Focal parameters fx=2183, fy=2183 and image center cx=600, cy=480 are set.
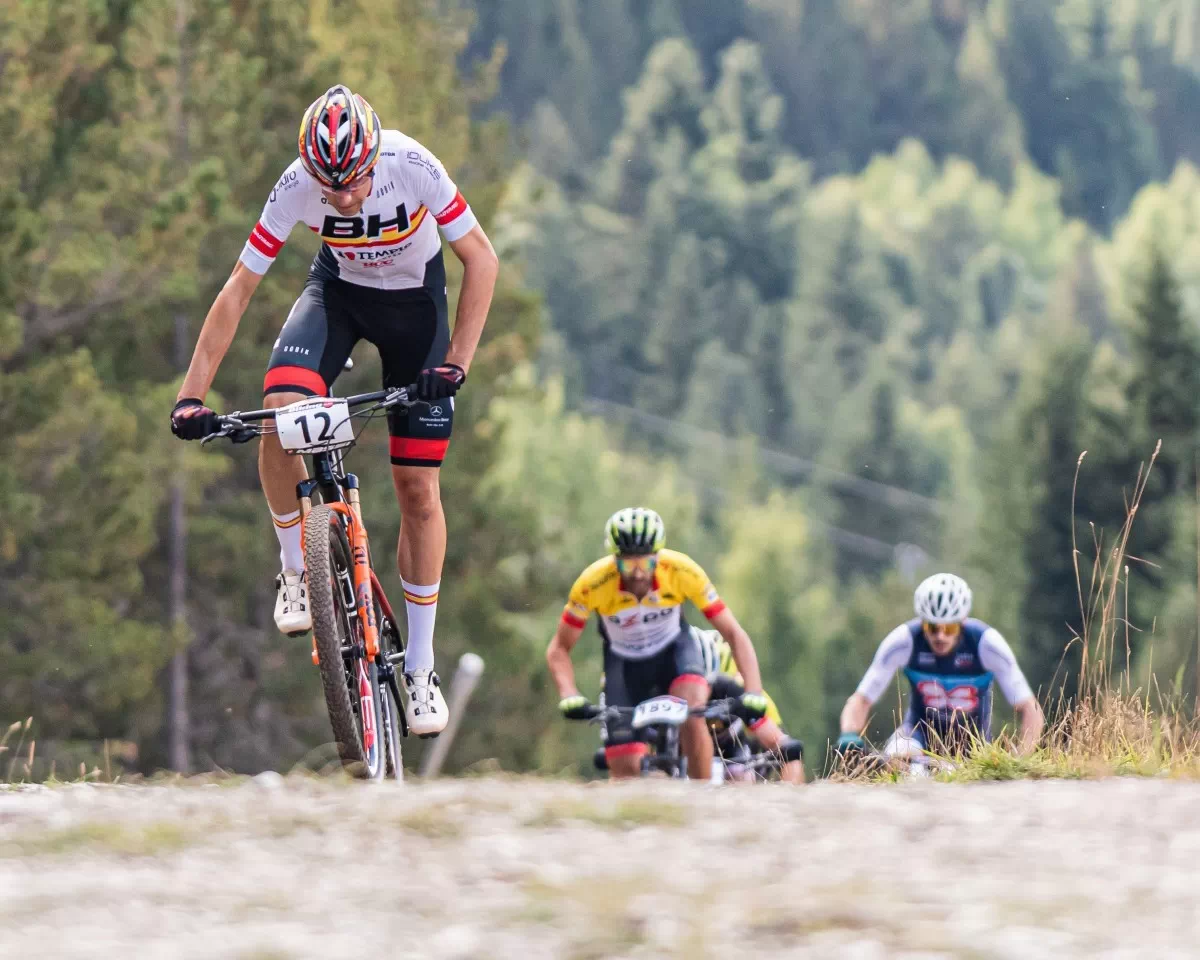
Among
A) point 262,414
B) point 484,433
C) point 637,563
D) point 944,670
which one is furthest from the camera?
point 484,433

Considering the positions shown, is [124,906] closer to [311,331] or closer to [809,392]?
[311,331]

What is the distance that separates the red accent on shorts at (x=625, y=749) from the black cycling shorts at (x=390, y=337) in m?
3.73

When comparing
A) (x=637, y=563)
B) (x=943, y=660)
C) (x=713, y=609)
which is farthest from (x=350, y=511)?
(x=943, y=660)

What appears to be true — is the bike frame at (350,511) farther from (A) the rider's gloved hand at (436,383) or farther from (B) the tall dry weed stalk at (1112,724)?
(B) the tall dry weed stalk at (1112,724)

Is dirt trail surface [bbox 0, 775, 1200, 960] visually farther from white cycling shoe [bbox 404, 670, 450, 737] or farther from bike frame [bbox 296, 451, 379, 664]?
white cycling shoe [bbox 404, 670, 450, 737]

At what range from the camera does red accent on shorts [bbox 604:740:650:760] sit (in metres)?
11.6

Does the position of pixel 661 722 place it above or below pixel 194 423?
below

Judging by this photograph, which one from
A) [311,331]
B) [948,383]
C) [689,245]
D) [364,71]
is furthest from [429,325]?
[689,245]

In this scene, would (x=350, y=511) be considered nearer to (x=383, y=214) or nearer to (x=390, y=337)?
(x=390, y=337)

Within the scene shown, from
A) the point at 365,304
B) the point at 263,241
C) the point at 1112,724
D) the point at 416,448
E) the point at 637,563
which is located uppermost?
the point at 263,241

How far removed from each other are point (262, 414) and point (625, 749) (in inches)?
181

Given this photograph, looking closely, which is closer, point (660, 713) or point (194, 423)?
point (194, 423)

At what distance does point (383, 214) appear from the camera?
7.98 m

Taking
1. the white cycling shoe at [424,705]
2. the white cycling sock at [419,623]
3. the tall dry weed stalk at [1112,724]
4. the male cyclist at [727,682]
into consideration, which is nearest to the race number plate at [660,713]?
the male cyclist at [727,682]
